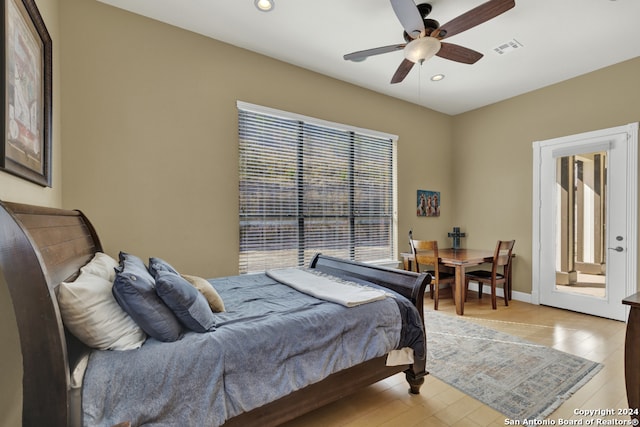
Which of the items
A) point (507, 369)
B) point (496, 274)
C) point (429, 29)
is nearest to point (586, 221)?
point (496, 274)

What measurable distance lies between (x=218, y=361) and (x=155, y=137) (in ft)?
7.36

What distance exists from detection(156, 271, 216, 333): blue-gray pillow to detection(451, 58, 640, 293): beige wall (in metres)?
4.64

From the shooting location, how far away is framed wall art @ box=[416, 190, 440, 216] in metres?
4.85

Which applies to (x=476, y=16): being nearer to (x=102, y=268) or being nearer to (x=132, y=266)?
(x=132, y=266)

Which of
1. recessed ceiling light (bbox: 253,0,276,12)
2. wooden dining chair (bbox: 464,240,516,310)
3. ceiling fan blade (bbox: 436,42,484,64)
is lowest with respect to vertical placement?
wooden dining chair (bbox: 464,240,516,310)

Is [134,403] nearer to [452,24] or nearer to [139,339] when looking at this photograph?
[139,339]

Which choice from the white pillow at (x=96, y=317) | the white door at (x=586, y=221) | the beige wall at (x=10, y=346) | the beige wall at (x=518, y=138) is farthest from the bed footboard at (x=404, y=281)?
the beige wall at (x=518, y=138)

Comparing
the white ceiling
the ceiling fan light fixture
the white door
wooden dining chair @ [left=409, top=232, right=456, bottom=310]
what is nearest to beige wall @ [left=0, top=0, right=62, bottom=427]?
the white ceiling

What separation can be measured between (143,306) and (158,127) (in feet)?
6.66

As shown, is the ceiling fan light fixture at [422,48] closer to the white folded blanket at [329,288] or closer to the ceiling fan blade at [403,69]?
the ceiling fan blade at [403,69]

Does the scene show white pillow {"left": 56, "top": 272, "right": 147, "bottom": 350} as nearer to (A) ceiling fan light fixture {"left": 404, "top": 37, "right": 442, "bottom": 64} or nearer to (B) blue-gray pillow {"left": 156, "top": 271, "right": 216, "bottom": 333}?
(B) blue-gray pillow {"left": 156, "top": 271, "right": 216, "bottom": 333}

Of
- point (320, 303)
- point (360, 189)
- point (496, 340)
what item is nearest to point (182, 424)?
point (320, 303)

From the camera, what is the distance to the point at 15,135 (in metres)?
1.51

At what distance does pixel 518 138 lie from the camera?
4.48m
